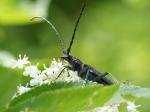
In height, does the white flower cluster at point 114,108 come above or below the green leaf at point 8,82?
above

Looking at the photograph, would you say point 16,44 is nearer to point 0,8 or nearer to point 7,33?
point 7,33

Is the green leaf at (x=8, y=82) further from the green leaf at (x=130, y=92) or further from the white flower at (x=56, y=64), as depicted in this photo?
the white flower at (x=56, y=64)

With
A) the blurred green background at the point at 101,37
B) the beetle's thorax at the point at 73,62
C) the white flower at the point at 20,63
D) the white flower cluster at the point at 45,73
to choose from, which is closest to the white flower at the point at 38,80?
the white flower cluster at the point at 45,73

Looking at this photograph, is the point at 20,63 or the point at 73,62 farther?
the point at 73,62

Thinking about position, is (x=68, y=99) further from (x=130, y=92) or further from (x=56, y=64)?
(x=56, y=64)

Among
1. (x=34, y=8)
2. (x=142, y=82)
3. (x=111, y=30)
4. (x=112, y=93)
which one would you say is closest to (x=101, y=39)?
(x=111, y=30)

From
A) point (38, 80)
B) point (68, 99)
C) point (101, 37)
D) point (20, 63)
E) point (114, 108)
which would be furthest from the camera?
point (101, 37)

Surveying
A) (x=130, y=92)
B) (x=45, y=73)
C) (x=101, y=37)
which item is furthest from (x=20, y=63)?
(x=101, y=37)
